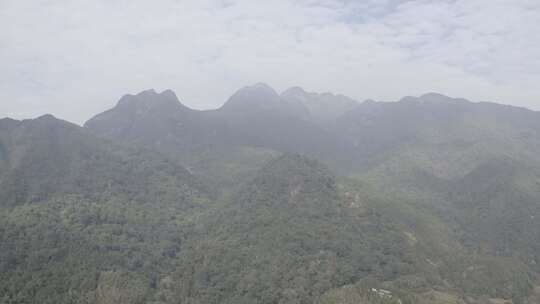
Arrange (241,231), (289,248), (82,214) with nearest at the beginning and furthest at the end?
(289,248) → (241,231) → (82,214)

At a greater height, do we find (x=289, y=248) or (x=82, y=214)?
(x=82, y=214)

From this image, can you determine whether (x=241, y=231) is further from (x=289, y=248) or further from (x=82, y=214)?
(x=82, y=214)

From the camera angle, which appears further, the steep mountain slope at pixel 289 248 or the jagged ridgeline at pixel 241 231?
the steep mountain slope at pixel 289 248

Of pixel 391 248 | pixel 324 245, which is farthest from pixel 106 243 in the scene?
pixel 391 248

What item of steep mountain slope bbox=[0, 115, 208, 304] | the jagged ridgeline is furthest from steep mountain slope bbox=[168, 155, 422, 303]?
steep mountain slope bbox=[0, 115, 208, 304]

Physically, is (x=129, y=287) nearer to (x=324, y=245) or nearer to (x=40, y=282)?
(x=40, y=282)

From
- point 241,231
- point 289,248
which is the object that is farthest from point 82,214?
point 289,248

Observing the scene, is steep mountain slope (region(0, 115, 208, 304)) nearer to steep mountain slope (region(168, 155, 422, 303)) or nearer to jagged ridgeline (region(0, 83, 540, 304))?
jagged ridgeline (region(0, 83, 540, 304))

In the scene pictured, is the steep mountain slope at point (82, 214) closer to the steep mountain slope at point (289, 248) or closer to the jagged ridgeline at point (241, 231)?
the jagged ridgeline at point (241, 231)

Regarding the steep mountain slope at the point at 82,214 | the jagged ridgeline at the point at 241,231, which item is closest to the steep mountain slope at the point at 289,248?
the jagged ridgeline at the point at 241,231
